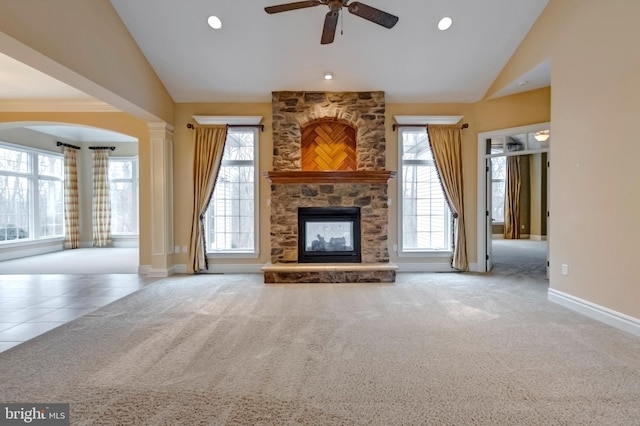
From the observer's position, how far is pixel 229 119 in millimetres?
5730

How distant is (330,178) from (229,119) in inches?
82.4

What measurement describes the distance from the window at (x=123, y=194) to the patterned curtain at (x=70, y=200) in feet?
2.88

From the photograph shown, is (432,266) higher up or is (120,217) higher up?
(120,217)

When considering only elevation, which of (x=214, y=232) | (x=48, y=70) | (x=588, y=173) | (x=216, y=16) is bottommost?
(x=214, y=232)

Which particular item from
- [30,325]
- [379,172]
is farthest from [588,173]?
[30,325]

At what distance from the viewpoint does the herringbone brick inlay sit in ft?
19.0

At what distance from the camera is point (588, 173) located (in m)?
3.55

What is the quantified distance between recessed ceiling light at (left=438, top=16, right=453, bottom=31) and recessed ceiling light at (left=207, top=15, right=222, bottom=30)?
3.02m

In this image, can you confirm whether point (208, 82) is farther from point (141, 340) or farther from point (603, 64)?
point (603, 64)

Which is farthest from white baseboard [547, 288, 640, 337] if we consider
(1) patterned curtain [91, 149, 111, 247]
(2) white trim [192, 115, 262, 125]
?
(1) patterned curtain [91, 149, 111, 247]

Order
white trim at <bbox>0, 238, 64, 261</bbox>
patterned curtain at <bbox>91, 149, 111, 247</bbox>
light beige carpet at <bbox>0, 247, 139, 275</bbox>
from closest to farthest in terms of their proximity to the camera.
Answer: light beige carpet at <bbox>0, 247, 139, 275</bbox> → white trim at <bbox>0, 238, 64, 261</bbox> → patterned curtain at <bbox>91, 149, 111, 247</bbox>

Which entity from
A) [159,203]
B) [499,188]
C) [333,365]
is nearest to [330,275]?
[333,365]

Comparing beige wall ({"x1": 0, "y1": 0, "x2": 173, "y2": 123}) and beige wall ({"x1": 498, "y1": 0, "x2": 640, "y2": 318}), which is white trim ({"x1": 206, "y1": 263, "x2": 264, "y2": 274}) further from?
beige wall ({"x1": 498, "y1": 0, "x2": 640, "y2": 318})

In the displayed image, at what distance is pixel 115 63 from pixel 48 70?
994mm
